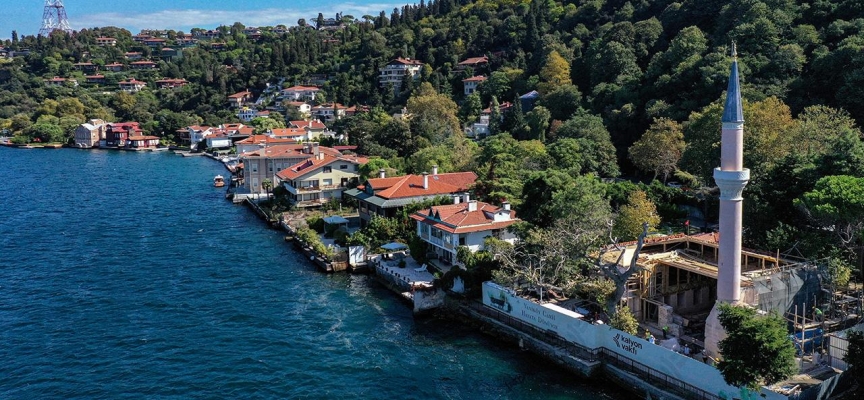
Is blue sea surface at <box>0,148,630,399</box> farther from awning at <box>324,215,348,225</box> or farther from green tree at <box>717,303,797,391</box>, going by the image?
green tree at <box>717,303,797,391</box>

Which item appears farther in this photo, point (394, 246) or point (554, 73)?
point (554, 73)

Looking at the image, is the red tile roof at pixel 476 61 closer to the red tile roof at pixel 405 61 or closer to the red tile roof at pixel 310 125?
the red tile roof at pixel 405 61

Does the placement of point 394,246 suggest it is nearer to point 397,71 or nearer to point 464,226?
point 464,226

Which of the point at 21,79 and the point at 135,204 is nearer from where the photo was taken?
the point at 135,204

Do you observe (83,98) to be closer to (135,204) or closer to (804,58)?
(135,204)

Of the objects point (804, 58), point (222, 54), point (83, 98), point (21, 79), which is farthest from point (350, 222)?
point (222, 54)

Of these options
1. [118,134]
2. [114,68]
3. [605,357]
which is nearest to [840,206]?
[605,357]

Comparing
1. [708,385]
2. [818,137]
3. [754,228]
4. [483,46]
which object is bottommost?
[708,385]
